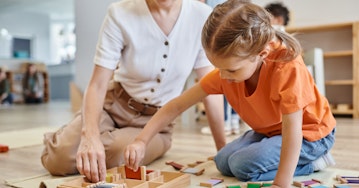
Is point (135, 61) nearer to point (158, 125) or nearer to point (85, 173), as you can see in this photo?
point (158, 125)

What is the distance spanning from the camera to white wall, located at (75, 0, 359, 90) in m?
2.91

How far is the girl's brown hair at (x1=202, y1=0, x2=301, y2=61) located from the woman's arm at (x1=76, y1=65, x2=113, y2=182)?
1.11ft

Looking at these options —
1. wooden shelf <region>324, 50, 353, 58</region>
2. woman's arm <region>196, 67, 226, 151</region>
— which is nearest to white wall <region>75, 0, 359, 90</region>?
wooden shelf <region>324, 50, 353, 58</region>

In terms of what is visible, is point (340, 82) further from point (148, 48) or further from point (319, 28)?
point (148, 48)

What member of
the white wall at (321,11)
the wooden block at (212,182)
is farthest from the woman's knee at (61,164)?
the white wall at (321,11)

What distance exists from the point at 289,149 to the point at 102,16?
2833mm

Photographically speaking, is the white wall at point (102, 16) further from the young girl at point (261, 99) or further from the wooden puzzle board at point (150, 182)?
the wooden puzzle board at point (150, 182)

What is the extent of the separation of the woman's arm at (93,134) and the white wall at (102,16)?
2.32 metres

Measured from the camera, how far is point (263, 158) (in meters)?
0.95

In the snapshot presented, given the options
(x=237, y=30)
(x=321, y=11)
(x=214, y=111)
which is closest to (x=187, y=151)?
(x=214, y=111)

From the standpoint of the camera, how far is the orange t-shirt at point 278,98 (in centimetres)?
80

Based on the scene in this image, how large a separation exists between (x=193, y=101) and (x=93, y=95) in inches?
10.1

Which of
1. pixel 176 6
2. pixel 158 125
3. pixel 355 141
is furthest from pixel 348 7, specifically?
pixel 158 125

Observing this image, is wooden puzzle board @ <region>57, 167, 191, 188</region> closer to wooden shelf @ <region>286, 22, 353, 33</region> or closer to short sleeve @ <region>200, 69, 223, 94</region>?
short sleeve @ <region>200, 69, 223, 94</region>
